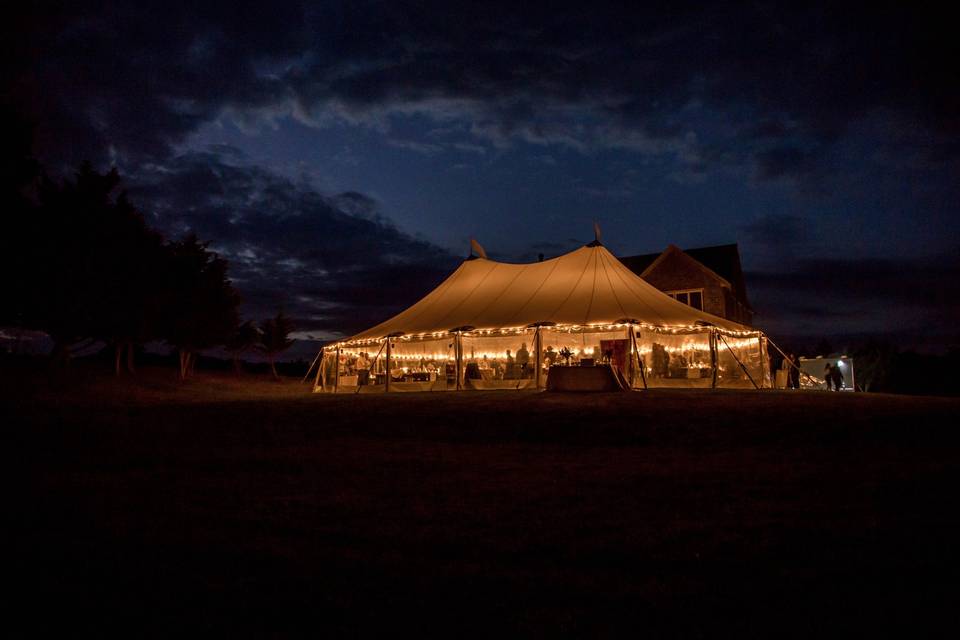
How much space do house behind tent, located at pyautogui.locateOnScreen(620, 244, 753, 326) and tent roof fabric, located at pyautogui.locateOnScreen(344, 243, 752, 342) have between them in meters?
4.74

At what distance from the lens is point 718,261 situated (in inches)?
814

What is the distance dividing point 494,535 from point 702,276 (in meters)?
18.4

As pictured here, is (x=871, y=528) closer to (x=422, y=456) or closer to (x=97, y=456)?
(x=422, y=456)

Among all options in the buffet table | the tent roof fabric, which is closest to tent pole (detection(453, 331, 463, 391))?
the tent roof fabric

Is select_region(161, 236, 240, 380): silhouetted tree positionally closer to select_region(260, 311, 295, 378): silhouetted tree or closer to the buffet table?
select_region(260, 311, 295, 378): silhouetted tree

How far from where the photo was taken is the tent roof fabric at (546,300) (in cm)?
1304

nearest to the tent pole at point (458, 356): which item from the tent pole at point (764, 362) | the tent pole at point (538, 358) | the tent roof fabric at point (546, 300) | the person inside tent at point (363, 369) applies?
the tent roof fabric at point (546, 300)

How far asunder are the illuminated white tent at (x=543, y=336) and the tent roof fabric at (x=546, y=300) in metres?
0.03

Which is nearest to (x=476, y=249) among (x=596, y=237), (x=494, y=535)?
(x=596, y=237)

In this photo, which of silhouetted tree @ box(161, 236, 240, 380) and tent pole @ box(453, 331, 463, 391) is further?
silhouetted tree @ box(161, 236, 240, 380)

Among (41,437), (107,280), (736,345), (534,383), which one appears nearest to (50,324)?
(107,280)

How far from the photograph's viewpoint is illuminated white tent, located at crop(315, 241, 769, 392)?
42.4 feet

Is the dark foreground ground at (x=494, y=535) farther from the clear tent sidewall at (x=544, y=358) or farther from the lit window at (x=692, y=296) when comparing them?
the lit window at (x=692, y=296)

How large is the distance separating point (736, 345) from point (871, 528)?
12707 mm
